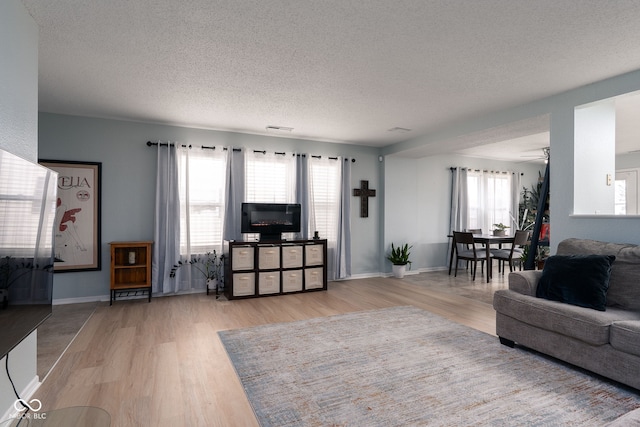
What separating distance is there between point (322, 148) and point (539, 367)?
4432mm

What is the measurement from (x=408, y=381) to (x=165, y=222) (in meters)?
3.88

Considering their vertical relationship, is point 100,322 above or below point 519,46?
below

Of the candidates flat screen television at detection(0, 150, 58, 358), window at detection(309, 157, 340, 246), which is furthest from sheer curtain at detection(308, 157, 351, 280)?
flat screen television at detection(0, 150, 58, 358)

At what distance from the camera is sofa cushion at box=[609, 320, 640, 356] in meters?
2.12

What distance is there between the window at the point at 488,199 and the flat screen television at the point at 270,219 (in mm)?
4334

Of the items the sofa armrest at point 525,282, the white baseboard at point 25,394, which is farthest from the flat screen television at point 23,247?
the sofa armrest at point 525,282

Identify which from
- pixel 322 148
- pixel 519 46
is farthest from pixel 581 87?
pixel 322 148

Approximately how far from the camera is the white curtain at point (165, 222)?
15.6 ft

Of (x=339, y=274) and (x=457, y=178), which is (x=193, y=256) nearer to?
(x=339, y=274)

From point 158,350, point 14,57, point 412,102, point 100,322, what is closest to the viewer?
point 14,57

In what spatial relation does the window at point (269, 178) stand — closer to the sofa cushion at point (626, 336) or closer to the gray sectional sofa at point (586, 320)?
the gray sectional sofa at point (586, 320)

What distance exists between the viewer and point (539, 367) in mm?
2586

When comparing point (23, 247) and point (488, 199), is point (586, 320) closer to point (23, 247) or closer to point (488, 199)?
point (23, 247)

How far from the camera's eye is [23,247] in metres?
1.49
